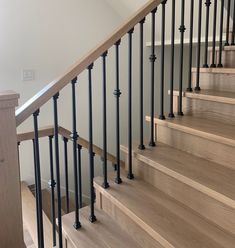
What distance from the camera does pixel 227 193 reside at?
1.37m

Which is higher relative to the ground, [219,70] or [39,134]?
[219,70]

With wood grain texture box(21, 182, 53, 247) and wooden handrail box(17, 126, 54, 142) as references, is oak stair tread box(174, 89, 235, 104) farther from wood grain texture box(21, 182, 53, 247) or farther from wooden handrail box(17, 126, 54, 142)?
wood grain texture box(21, 182, 53, 247)

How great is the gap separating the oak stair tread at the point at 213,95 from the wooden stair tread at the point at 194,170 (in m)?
0.39

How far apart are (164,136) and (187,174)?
474mm

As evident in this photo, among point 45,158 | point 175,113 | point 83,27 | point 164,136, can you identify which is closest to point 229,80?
point 175,113

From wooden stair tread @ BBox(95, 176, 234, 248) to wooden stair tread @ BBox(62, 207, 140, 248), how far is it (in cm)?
13

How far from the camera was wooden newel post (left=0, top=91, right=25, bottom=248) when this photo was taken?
1216 mm

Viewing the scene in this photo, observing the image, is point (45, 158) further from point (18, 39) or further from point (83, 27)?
point (83, 27)

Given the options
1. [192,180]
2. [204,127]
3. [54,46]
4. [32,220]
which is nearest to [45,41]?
[54,46]

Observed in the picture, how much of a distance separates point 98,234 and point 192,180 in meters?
0.59

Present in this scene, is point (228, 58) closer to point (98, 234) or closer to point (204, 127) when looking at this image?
point (204, 127)

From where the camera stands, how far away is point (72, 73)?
1.49m

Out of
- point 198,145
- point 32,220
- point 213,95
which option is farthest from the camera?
point 32,220

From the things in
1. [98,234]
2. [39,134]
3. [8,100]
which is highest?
[8,100]
